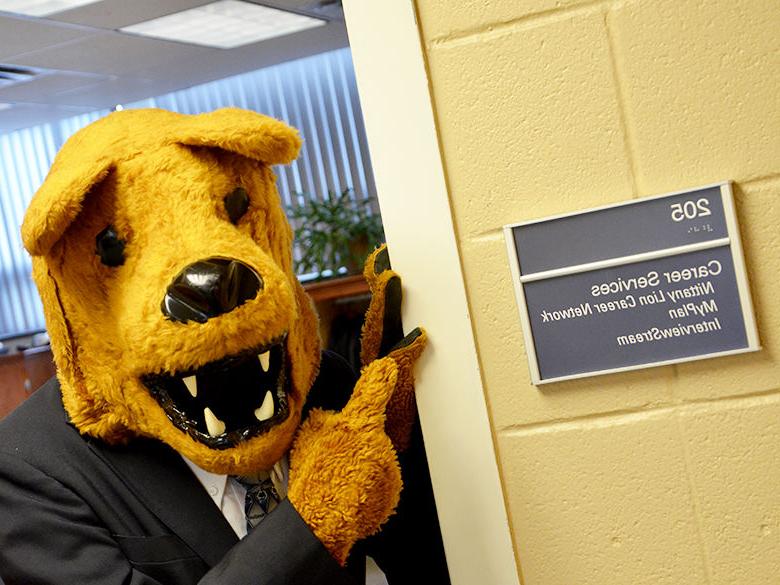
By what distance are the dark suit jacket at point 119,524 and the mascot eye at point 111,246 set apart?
9.2 inches

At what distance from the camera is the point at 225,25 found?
17.5 ft

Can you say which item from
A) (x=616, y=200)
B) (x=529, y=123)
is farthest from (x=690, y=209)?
(x=529, y=123)

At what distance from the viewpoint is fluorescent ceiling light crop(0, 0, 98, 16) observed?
437cm

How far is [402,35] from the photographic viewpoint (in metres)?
1.15

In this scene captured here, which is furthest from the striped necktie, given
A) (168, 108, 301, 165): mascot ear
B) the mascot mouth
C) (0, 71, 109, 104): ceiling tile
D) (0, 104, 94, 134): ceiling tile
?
(0, 104, 94, 134): ceiling tile

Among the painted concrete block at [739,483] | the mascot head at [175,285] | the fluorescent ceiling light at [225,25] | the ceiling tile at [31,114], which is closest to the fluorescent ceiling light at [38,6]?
the fluorescent ceiling light at [225,25]

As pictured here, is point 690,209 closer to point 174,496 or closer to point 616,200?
point 616,200

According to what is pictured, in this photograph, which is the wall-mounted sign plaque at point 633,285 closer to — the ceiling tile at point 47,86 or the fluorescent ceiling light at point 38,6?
the fluorescent ceiling light at point 38,6

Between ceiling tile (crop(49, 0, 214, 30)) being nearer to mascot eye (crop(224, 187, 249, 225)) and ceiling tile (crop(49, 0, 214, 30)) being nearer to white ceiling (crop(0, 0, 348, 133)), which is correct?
white ceiling (crop(0, 0, 348, 133))

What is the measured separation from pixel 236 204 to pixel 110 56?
15.4 feet

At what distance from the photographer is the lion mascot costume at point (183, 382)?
1.08 m

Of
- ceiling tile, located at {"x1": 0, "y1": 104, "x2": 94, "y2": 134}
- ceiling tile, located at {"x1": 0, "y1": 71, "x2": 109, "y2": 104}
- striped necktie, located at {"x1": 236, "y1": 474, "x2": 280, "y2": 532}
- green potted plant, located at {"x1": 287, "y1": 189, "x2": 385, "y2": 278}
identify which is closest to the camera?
striped necktie, located at {"x1": 236, "y1": 474, "x2": 280, "y2": 532}

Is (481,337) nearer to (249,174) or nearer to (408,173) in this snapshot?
(408,173)

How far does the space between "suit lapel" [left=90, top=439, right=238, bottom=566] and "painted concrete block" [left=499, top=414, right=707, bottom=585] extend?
1.19ft
